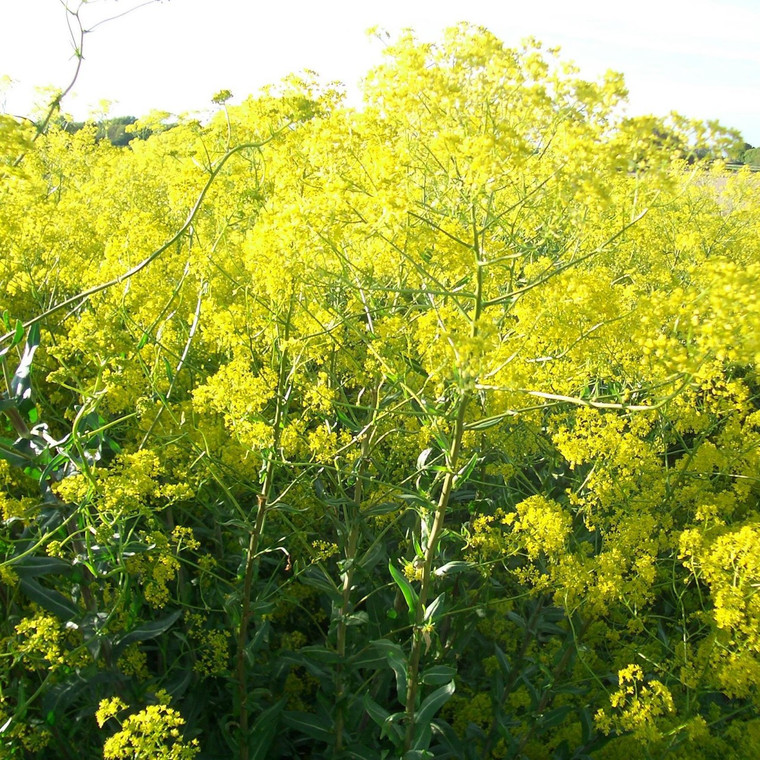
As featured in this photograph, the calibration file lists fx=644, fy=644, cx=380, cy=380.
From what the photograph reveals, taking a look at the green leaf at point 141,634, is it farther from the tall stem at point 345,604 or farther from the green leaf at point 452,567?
the green leaf at point 452,567

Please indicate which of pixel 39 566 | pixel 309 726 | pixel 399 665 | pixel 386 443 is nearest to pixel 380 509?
pixel 386 443

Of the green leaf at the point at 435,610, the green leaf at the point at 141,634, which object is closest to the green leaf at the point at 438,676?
the green leaf at the point at 435,610

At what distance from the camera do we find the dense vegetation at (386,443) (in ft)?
8.11

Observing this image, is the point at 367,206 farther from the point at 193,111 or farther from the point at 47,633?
the point at 193,111

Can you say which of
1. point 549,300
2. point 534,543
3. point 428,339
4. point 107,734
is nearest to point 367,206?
point 428,339

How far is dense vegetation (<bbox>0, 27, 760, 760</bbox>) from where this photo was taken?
8.11 ft

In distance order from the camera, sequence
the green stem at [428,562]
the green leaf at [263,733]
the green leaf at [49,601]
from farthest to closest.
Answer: the green leaf at [263,733] < the green leaf at [49,601] < the green stem at [428,562]

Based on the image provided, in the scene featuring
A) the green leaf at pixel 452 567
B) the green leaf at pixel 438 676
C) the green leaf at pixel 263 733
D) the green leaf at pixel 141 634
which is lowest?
the green leaf at pixel 263 733

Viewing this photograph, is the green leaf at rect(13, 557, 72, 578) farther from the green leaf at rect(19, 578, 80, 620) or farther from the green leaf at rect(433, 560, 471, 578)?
the green leaf at rect(433, 560, 471, 578)

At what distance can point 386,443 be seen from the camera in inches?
141

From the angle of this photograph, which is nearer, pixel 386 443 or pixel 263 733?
pixel 263 733

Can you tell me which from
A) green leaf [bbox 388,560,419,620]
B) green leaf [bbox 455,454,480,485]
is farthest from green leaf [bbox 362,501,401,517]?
green leaf [bbox 455,454,480,485]

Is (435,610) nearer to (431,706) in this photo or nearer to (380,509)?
(431,706)

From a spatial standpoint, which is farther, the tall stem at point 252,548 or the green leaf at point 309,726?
the green leaf at point 309,726
